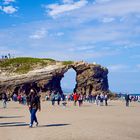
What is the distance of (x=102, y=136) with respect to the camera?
57.2ft

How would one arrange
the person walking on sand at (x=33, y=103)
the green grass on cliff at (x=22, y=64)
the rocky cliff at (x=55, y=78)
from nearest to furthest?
1. the person walking on sand at (x=33, y=103)
2. the rocky cliff at (x=55, y=78)
3. the green grass on cliff at (x=22, y=64)

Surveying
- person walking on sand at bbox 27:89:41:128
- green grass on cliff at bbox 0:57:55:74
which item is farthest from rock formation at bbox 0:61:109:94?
person walking on sand at bbox 27:89:41:128

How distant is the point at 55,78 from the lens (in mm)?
79188

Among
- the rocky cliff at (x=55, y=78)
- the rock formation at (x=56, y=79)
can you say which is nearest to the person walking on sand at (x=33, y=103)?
the rocky cliff at (x=55, y=78)

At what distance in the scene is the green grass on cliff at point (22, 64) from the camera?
84.1 metres

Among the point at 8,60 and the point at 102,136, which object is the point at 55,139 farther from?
the point at 8,60

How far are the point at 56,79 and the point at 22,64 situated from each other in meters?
11.5

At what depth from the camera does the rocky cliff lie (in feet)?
257

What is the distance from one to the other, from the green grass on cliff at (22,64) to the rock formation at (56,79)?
320 cm

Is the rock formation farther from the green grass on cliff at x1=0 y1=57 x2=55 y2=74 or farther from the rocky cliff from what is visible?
the green grass on cliff at x1=0 y1=57 x2=55 y2=74

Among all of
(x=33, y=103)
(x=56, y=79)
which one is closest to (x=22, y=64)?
(x=56, y=79)

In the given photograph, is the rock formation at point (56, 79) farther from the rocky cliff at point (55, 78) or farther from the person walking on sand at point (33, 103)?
the person walking on sand at point (33, 103)

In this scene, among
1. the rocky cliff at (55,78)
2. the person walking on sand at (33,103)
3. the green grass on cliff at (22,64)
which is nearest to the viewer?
the person walking on sand at (33,103)

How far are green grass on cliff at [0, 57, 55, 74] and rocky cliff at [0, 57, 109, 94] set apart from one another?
53.0 inches
